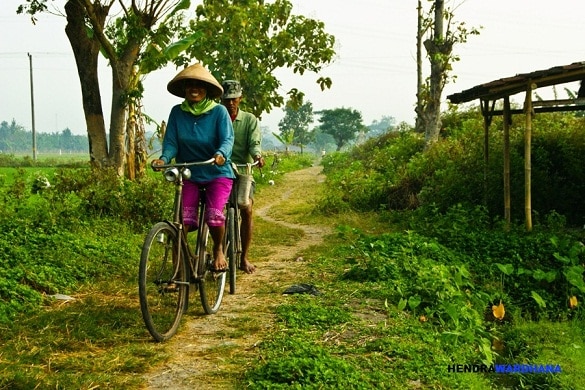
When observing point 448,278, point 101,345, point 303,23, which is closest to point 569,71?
point 448,278

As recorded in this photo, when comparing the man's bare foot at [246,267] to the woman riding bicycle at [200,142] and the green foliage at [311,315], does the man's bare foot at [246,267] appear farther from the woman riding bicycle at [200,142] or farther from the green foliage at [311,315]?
the woman riding bicycle at [200,142]

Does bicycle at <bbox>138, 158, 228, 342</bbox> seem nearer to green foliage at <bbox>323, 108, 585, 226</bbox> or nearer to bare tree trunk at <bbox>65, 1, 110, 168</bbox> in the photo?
green foliage at <bbox>323, 108, 585, 226</bbox>

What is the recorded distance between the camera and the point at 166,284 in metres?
4.80

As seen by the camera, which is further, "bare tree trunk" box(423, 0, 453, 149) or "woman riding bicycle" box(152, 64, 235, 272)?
"bare tree trunk" box(423, 0, 453, 149)

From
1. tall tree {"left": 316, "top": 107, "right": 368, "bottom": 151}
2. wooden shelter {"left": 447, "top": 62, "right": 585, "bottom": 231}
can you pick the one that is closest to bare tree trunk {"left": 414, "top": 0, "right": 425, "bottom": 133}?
wooden shelter {"left": 447, "top": 62, "right": 585, "bottom": 231}

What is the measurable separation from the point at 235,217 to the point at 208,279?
0.71 metres

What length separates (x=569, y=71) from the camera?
8.66 meters

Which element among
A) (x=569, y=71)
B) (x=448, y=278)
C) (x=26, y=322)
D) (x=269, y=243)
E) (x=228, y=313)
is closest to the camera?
(x=26, y=322)

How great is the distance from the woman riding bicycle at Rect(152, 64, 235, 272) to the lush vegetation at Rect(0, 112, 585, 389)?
109 cm

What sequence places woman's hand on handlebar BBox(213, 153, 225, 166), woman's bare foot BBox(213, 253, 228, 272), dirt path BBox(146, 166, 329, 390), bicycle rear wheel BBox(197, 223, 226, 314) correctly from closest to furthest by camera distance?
dirt path BBox(146, 166, 329, 390) < woman's hand on handlebar BBox(213, 153, 225, 166) < bicycle rear wheel BBox(197, 223, 226, 314) < woman's bare foot BBox(213, 253, 228, 272)

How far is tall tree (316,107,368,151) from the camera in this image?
8688 centimetres

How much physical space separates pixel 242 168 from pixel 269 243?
3.81 m

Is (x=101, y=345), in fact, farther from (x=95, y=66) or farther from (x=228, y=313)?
(x=95, y=66)

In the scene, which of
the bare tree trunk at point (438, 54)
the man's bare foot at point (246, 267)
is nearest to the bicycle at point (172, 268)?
the man's bare foot at point (246, 267)
